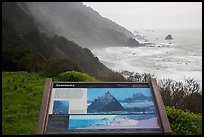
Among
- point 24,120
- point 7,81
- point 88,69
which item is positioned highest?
point 88,69

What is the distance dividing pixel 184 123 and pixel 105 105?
3288mm

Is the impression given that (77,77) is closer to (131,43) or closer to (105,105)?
(105,105)

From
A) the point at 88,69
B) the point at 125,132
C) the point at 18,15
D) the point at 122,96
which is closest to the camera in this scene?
the point at 125,132

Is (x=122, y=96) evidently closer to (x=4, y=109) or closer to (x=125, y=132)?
(x=125, y=132)

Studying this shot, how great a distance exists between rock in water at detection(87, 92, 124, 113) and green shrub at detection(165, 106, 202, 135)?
275 centimetres

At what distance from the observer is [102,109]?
321 centimetres

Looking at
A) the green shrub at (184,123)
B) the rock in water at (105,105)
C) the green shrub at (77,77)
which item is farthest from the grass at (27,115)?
the rock in water at (105,105)

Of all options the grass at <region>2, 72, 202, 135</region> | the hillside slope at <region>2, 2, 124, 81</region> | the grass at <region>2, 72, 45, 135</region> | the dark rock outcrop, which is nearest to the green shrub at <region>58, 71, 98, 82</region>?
the grass at <region>2, 72, 45, 135</region>

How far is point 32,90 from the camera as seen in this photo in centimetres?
912

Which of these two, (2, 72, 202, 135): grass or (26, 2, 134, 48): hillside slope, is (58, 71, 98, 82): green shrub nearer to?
(2, 72, 202, 135): grass

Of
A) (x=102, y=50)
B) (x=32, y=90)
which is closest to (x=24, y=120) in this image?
(x=32, y=90)

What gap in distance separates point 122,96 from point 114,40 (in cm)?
3360

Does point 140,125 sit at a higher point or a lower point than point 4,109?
lower

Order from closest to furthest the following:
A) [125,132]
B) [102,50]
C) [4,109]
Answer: [125,132] → [4,109] → [102,50]
